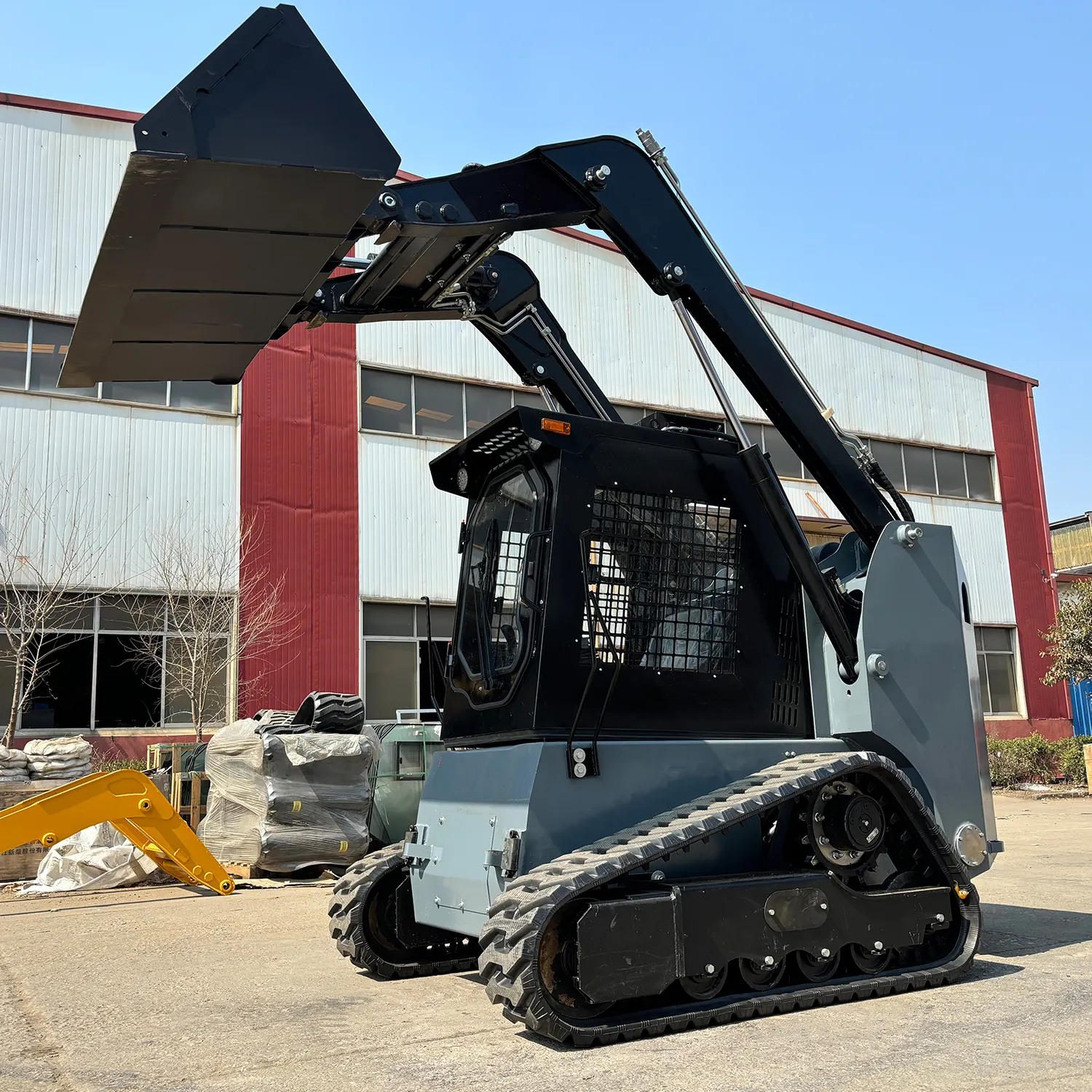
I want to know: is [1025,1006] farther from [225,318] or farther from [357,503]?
[357,503]

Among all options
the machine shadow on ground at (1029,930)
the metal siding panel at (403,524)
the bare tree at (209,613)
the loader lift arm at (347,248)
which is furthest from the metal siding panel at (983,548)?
the loader lift arm at (347,248)

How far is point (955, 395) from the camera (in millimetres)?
26938

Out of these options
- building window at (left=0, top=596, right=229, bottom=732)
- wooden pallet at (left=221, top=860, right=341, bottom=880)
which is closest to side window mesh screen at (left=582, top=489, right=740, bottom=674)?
wooden pallet at (left=221, top=860, right=341, bottom=880)

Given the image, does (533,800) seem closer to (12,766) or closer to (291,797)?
(291,797)

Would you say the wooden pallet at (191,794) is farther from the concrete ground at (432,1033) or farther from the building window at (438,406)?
the building window at (438,406)

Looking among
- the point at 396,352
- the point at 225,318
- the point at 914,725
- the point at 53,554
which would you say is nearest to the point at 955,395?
the point at 396,352

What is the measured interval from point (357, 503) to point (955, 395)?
15570 mm

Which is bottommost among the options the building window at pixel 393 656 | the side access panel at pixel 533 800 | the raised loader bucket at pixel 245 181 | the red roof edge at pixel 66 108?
the side access panel at pixel 533 800

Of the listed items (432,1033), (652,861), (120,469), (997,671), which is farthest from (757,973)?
(997,671)

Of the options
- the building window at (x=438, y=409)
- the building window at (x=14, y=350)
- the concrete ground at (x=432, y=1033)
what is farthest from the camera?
the building window at (x=438, y=409)

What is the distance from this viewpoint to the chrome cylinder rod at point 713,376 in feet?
20.0

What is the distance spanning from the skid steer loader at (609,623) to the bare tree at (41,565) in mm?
11767

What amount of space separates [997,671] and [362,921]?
22910 mm

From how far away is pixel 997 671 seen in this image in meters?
26.0
